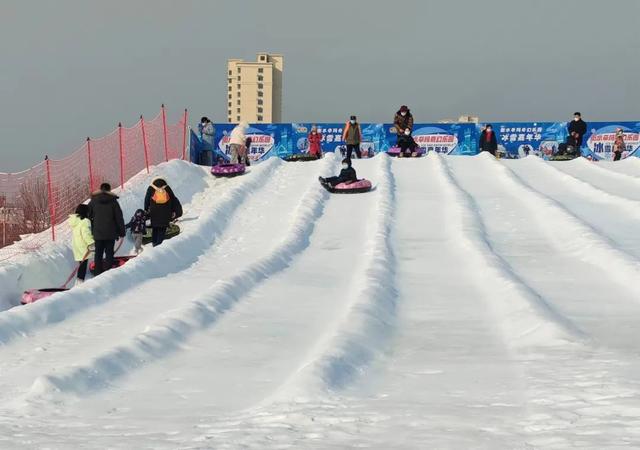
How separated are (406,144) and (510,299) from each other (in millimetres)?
14627

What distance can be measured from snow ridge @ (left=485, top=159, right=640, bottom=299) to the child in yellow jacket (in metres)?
6.03

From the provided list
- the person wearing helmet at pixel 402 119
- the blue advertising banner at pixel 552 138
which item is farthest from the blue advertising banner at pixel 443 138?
the person wearing helmet at pixel 402 119

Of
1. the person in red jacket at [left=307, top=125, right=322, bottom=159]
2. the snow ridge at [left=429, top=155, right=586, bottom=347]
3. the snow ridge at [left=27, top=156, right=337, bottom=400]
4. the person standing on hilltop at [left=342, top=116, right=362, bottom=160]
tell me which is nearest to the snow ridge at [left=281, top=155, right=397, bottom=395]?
the snow ridge at [left=429, top=155, right=586, bottom=347]

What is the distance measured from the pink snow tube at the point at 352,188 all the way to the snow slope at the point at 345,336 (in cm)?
184

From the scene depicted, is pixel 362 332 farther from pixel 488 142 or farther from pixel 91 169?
pixel 488 142

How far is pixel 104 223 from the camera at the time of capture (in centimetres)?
1166

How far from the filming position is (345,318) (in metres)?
7.62

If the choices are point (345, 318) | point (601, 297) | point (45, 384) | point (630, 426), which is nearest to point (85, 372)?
point (45, 384)

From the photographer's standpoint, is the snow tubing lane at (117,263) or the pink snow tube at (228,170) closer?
the snow tubing lane at (117,263)

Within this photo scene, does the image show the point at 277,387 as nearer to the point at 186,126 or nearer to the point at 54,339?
the point at 54,339

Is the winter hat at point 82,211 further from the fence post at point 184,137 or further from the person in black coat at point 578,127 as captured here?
the person in black coat at point 578,127

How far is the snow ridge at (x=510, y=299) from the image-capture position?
6.88 meters

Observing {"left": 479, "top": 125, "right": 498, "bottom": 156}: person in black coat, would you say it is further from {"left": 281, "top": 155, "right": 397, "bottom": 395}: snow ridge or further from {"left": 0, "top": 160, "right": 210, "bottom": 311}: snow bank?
{"left": 281, "top": 155, "right": 397, "bottom": 395}: snow ridge

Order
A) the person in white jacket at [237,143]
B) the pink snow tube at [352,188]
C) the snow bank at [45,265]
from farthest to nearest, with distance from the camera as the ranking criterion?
the person in white jacket at [237,143] < the pink snow tube at [352,188] < the snow bank at [45,265]
